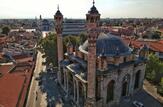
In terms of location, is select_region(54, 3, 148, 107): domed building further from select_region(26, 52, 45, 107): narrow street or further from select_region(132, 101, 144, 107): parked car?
select_region(26, 52, 45, 107): narrow street

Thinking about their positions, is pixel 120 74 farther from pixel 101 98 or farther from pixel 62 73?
pixel 62 73

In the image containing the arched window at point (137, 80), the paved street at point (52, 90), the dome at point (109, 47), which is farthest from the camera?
the arched window at point (137, 80)

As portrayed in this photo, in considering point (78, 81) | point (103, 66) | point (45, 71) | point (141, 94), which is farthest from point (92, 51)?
point (45, 71)

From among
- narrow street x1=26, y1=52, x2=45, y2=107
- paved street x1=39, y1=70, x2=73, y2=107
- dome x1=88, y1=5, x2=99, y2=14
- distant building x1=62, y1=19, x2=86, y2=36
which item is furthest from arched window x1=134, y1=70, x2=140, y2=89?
distant building x1=62, y1=19, x2=86, y2=36

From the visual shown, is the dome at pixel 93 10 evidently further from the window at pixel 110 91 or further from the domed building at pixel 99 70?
the window at pixel 110 91

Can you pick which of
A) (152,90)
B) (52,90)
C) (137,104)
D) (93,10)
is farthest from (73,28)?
(93,10)

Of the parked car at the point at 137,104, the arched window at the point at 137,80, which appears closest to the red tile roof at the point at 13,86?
the parked car at the point at 137,104

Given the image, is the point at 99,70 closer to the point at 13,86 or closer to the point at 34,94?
the point at 34,94
